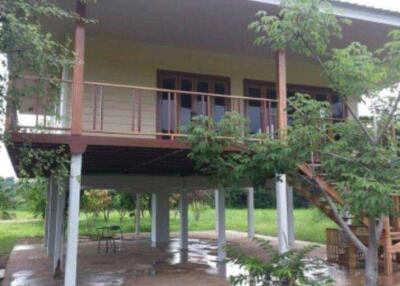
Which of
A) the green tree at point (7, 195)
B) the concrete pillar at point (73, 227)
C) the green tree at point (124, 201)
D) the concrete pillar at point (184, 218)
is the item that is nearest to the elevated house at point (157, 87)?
the concrete pillar at point (73, 227)

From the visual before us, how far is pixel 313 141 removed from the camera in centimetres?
544

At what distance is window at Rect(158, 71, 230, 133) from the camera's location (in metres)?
11.2

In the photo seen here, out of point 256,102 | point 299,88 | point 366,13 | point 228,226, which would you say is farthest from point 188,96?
point 228,226

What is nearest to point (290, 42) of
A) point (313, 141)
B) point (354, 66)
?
point (354, 66)

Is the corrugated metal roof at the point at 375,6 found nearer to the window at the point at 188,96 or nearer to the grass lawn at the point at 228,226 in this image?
the window at the point at 188,96

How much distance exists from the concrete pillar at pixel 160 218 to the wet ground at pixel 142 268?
6.64 ft

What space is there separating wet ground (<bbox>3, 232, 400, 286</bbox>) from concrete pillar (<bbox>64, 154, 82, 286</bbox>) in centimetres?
213

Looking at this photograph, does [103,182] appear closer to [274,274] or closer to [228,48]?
[228,48]

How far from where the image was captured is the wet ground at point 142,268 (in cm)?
980

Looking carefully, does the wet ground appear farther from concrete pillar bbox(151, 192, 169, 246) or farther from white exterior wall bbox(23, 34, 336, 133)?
white exterior wall bbox(23, 34, 336, 133)

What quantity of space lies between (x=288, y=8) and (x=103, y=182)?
29.2 ft

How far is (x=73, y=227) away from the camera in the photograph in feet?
25.4

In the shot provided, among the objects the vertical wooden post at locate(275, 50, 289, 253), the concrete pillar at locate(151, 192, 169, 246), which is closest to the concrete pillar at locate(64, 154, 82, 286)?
the vertical wooden post at locate(275, 50, 289, 253)

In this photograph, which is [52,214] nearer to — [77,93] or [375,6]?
[77,93]
